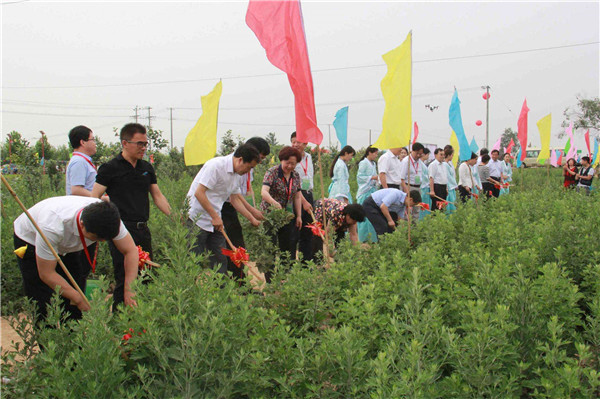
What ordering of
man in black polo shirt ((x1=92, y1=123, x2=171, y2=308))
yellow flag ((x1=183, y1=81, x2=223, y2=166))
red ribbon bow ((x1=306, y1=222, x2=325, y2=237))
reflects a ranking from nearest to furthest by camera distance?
man in black polo shirt ((x1=92, y1=123, x2=171, y2=308)) → red ribbon bow ((x1=306, y1=222, x2=325, y2=237)) → yellow flag ((x1=183, y1=81, x2=223, y2=166))

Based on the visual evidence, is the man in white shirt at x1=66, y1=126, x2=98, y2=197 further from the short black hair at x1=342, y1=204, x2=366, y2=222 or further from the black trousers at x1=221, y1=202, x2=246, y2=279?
the short black hair at x1=342, y1=204, x2=366, y2=222

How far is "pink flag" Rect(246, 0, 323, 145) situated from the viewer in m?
4.25

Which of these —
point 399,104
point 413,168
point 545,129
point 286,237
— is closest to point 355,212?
point 286,237

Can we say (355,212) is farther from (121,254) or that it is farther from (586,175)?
(586,175)

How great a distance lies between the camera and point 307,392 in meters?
2.23

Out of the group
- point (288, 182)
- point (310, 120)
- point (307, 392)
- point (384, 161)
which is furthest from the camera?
point (384, 161)

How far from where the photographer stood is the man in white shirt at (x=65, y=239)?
2.78 meters

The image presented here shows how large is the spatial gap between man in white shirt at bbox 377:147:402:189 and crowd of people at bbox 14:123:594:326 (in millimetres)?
18

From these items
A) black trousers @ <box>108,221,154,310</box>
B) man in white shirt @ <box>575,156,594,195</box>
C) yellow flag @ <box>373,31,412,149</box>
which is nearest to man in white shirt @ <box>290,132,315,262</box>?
yellow flag @ <box>373,31,412,149</box>

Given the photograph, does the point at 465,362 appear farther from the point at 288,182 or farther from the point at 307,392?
the point at 288,182

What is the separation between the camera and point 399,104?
571cm

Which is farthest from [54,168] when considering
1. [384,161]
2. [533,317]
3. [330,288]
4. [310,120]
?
[533,317]

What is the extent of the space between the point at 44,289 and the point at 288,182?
2993 millimetres

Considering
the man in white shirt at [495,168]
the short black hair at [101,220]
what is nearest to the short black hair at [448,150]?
the man in white shirt at [495,168]
